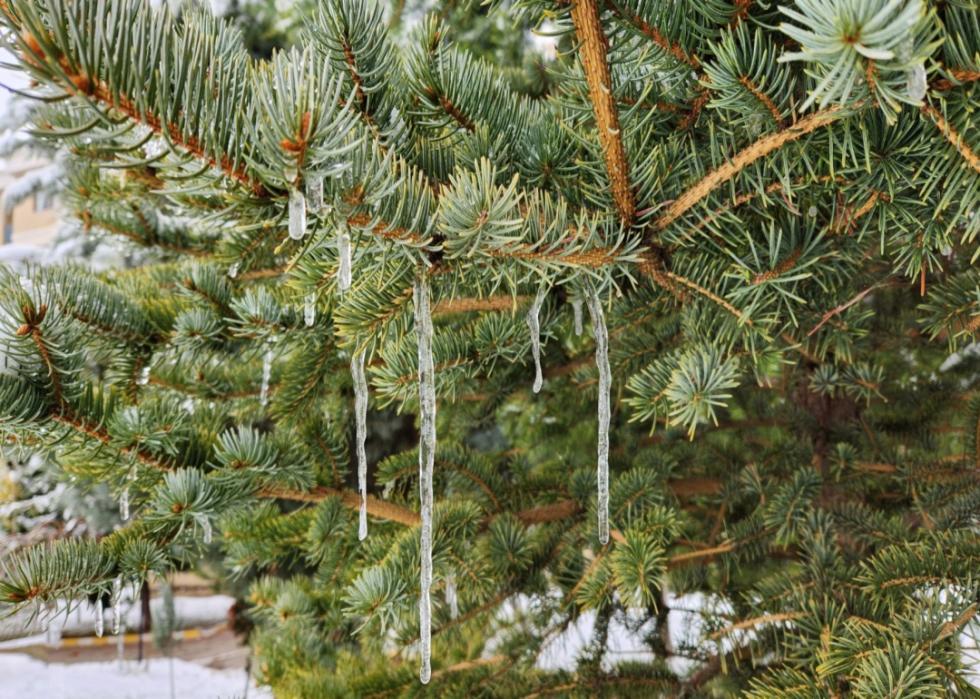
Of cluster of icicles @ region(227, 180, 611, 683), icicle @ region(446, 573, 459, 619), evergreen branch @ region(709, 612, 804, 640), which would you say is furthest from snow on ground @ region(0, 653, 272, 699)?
cluster of icicles @ region(227, 180, 611, 683)

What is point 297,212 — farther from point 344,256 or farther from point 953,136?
point 953,136

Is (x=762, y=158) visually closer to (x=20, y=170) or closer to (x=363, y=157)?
(x=363, y=157)

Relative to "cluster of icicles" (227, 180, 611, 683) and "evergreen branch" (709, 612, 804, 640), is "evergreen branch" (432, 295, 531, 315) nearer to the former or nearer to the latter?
"cluster of icicles" (227, 180, 611, 683)

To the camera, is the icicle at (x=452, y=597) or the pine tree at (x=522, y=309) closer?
the pine tree at (x=522, y=309)

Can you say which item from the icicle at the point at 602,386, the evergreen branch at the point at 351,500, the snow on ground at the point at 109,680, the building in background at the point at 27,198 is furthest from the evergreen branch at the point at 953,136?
the snow on ground at the point at 109,680

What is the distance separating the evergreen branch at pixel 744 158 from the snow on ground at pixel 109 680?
3.63 m

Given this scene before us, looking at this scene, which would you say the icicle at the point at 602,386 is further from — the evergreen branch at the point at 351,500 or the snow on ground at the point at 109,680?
the snow on ground at the point at 109,680

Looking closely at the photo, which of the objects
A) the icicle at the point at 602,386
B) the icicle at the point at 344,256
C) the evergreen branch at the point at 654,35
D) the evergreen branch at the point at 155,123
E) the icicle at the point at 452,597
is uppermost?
the evergreen branch at the point at 654,35

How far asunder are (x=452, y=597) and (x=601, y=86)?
83 cm

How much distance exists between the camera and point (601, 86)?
18.6 inches

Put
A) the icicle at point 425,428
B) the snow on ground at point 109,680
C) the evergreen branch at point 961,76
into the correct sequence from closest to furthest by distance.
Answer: the evergreen branch at point 961,76
the icicle at point 425,428
the snow on ground at point 109,680

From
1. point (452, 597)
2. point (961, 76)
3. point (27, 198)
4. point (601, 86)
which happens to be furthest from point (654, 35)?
point (27, 198)

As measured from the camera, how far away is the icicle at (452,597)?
99 centimetres

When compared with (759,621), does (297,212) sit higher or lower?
higher
